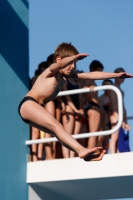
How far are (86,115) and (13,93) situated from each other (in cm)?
115

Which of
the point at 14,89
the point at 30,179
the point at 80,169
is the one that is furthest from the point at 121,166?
the point at 14,89

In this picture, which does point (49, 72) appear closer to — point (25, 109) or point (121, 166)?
point (25, 109)

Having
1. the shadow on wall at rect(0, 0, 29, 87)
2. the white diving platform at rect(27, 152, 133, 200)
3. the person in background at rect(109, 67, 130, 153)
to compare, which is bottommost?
the white diving platform at rect(27, 152, 133, 200)

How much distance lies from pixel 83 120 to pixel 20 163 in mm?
1134

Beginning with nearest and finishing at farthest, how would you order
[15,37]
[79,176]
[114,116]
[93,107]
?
1. [79,176]
2. [93,107]
3. [114,116]
4. [15,37]

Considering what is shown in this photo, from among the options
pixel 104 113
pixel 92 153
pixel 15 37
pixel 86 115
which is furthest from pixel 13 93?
pixel 92 153

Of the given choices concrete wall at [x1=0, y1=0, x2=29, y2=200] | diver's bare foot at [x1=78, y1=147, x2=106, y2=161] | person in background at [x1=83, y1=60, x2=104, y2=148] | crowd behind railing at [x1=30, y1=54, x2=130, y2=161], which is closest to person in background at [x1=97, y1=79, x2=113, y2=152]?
crowd behind railing at [x1=30, y1=54, x2=130, y2=161]

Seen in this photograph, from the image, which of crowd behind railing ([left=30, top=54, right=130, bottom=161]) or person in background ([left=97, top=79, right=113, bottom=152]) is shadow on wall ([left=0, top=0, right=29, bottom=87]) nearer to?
crowd behind railing ([left=30, top=54, right=130, bottom=161])

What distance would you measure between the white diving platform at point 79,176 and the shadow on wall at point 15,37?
141 centimetres

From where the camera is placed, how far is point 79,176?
9.25 metres

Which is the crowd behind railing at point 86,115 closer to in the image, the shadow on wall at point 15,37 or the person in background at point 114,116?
the person in background at point 114,116

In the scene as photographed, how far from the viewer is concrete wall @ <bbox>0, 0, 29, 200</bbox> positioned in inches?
363

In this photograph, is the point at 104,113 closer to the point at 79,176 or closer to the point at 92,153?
the point at 79,176

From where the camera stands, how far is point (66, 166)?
9.27 metres
